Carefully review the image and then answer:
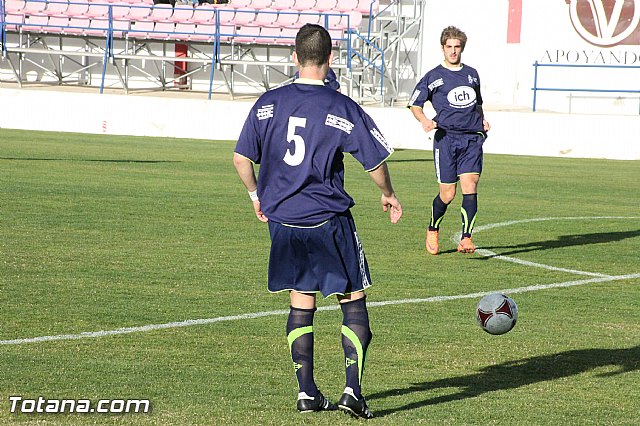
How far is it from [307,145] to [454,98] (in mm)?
5790

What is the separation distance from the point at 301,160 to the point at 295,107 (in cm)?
25

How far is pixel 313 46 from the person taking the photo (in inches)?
203

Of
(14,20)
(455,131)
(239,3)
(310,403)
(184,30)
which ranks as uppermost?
(239,3)

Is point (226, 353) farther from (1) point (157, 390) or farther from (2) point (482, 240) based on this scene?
(2) point (482, 240)

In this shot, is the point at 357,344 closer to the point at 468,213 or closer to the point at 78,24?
the point at 468,213

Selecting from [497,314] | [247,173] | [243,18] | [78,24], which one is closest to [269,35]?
[243,18]

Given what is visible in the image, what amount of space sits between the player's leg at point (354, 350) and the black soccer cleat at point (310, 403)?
15 centimetres

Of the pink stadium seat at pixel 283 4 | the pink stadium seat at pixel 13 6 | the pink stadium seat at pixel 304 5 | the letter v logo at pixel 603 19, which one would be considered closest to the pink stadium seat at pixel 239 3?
the pink stadium seat at pixel 283 4

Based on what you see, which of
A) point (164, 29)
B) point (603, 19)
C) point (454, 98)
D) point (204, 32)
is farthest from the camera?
point (164, 29)

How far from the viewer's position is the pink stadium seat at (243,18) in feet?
101

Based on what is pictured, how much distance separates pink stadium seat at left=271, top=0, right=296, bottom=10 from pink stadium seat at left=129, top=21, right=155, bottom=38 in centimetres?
355

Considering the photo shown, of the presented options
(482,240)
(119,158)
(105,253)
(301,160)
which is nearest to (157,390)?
(301,160)

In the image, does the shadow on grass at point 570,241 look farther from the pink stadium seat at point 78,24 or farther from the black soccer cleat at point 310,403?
the pink stadium seat at point 78,24

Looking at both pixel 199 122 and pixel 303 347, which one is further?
pixel 199 122
